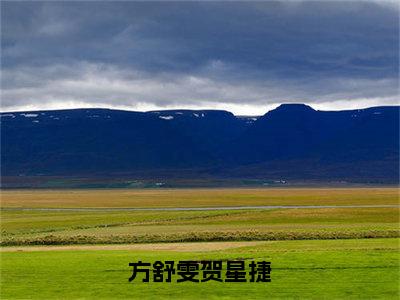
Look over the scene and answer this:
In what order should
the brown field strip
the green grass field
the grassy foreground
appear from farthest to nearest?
the brown field strip → the green grass field → the grassy foreground

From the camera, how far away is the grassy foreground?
1036 inches

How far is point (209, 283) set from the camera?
27.8m

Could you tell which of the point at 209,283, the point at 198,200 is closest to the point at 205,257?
the point at 209,283

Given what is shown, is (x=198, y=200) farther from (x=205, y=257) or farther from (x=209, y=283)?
(x=209, y=283)

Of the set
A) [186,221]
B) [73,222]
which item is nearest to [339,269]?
[186,221]

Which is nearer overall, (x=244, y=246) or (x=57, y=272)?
(x=57, y=272)

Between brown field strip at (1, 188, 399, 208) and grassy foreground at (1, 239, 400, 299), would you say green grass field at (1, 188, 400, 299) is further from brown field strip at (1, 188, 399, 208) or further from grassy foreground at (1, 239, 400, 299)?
brown field strip at (1, 188, 399, 208)

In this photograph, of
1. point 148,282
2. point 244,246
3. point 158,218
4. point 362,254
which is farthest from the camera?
point 158,218

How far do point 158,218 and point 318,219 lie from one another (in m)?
18.4

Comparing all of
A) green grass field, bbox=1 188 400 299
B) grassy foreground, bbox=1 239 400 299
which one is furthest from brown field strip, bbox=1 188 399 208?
grassy foreground, bbox=1 239 400 299

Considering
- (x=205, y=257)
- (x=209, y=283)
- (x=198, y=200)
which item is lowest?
Result: (x=198, y=200)

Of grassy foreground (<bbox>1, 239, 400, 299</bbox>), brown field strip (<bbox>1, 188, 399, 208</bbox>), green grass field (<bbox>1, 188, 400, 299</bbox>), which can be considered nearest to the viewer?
grassy foreground (<bbox>1, 239, 400, 299</bbox>)

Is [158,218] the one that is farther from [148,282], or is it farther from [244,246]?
[148,282]

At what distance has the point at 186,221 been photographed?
76.9 metres
